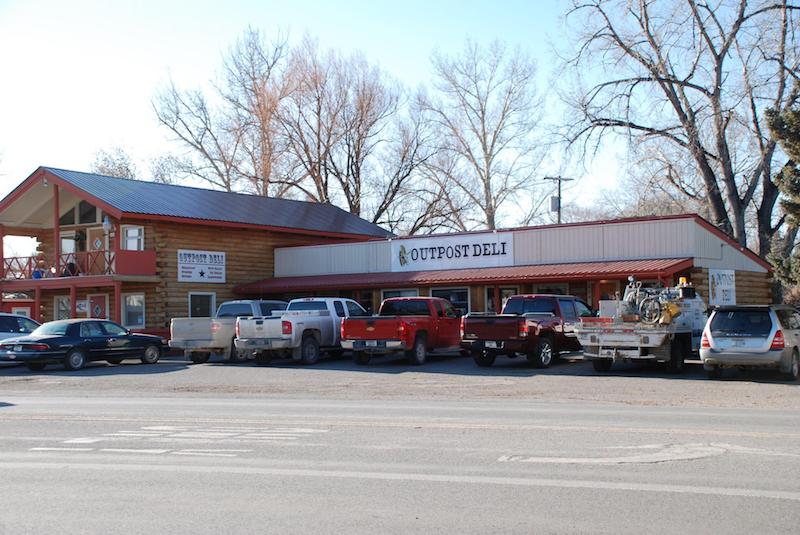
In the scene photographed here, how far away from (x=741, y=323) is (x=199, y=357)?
16.8 meters

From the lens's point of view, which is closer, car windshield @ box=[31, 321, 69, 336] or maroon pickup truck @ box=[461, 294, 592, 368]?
maroon pickup truck @ box=[461, 294, 592, 368]

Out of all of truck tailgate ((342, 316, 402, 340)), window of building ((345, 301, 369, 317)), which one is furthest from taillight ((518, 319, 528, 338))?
window of building ((345, 301, 369, 317))

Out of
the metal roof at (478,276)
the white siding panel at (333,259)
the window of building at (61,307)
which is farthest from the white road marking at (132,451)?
the window of building at (61,307)

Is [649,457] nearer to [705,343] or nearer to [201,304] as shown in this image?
[705,343]

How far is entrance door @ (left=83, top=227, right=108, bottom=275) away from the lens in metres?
34.1

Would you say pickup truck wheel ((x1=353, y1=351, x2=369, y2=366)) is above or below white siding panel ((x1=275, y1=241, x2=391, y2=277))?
below

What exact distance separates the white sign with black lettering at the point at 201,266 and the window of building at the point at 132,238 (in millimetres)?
1586

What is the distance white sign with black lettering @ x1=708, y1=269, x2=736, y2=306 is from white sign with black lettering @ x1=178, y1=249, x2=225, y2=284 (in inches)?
751

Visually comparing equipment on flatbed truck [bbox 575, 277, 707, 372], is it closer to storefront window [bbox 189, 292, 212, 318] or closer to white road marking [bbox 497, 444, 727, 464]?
white road marking [bbox 497, 444, 727, 464]

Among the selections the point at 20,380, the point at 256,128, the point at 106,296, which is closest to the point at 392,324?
the point at 20,380

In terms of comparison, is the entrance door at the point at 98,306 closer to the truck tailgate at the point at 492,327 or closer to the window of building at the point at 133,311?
the window of building at the point at 133,311

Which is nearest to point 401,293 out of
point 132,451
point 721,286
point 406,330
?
point 406,330

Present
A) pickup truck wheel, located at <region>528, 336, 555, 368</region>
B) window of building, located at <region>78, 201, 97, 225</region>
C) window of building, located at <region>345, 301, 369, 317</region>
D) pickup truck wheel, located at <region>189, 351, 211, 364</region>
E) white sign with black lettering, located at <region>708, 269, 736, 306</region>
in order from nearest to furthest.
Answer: pickup truck wheel, located at <region>528, 336, 555, 368</region> < window of building, located at <region>345, 301, 369, 317</region> < pickup truck wheel, located at <region>189, 351, 211, 364</region> < white sign with black lettering, located at <region>708, 269, 736, 306</region> < window of building, located at <region>78, 201, 97, 225</region>

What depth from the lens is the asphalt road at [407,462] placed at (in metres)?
6.84
